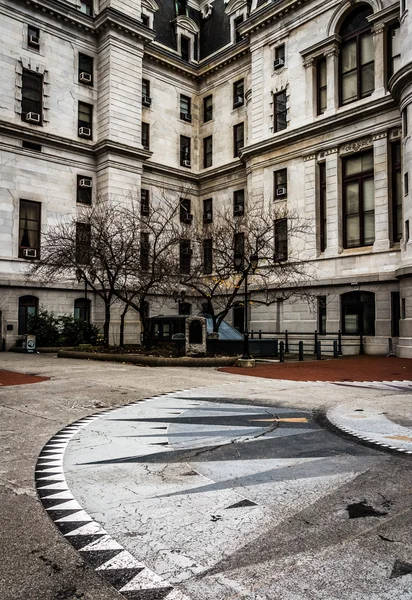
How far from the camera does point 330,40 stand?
32.3 metres

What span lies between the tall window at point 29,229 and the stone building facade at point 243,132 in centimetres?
8

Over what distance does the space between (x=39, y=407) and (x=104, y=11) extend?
115 feet

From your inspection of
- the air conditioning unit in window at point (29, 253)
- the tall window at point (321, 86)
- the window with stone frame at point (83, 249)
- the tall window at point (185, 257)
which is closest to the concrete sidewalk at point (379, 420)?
the tall window at point (185, 257)

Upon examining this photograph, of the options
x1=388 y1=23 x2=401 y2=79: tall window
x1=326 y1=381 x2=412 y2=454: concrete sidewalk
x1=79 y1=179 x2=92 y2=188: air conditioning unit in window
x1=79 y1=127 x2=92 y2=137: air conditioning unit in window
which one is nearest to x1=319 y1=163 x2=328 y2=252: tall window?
x1=388 y1=23 x2=401 y2=79: tall window

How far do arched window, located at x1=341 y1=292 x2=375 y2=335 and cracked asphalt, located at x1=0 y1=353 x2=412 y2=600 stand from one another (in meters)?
22.1

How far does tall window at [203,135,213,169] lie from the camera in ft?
147

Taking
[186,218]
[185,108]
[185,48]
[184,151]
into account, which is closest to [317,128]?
[186,218]

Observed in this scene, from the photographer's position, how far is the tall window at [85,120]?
3778 centimetres

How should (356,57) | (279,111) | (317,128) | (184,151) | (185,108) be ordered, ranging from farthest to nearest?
(185,108) → (184,151) → (279,111) → (317,128) → (356,57)

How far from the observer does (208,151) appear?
1773 inches

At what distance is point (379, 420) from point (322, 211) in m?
26.0

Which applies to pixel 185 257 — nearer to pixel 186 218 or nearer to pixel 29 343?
pixel 29 343

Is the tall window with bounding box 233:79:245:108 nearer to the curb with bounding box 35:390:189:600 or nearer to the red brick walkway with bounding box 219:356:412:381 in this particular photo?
the red brick walkway with bounding box 219:356:412:381

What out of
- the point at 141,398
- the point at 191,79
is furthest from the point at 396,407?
the point at 191,79
